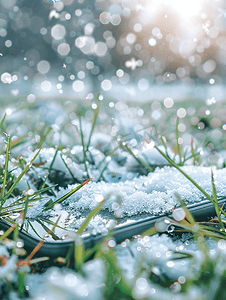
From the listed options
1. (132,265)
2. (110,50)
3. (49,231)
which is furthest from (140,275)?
(110,50)

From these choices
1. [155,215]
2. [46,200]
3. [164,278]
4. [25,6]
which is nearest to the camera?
[164,278]

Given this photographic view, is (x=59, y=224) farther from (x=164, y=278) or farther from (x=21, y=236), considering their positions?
(x=164, y=278)

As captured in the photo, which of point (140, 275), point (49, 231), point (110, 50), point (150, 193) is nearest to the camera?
point (140, 275)

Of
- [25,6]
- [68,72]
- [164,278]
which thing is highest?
→ [25,6]

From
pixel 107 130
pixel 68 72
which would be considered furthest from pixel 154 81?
pixel 107 130

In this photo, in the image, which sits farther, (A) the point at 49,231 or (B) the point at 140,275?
(A) the point at 49,231

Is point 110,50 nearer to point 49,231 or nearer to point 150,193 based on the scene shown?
point 150,193

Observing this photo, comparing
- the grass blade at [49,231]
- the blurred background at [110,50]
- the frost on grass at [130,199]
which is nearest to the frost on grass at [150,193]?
the frost on grass at [130,199]

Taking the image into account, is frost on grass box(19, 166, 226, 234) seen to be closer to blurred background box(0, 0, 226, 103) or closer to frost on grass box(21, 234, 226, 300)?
frost on grass box(21, 234, 226, 300)

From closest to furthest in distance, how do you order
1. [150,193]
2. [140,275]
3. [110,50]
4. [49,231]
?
[140,275] < [49,231] < [150,193] < [110,50]
